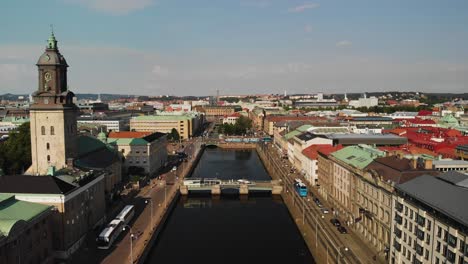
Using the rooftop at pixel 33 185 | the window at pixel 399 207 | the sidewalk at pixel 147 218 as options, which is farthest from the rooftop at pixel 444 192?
the rooftop at pixel 33 185

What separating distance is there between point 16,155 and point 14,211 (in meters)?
51.4

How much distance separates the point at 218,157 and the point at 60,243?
113m

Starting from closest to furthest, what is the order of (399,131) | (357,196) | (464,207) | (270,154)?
1. (464,207)
2. (357,196)
3. (399,131)
4. (270,154)

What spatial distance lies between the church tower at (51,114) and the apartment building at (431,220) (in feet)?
162

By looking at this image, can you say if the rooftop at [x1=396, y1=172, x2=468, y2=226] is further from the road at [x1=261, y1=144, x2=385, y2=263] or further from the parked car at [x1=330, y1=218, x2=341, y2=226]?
the parked car at [x1=330, y1=218, x2=341, y2=226]

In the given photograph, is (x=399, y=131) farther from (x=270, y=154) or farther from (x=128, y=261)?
(x=128, y=261)

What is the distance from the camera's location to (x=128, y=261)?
177 ft

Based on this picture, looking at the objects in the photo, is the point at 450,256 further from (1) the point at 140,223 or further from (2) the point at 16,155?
(2) the point at 16,155

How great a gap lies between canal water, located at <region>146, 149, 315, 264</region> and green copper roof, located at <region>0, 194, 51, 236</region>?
18370 mm

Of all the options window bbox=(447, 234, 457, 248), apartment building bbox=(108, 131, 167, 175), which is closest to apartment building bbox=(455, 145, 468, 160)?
window bbox=(447, 234, 457, 248)

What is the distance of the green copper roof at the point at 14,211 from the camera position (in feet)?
140

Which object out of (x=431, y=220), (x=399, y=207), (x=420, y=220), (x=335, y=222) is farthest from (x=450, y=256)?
(x=335, y=222)

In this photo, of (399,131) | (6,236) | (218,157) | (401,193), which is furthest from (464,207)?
(218,157)

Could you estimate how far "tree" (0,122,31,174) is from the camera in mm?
91938
